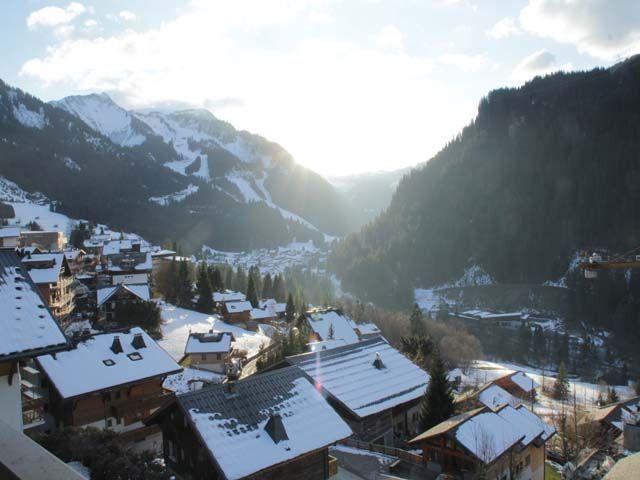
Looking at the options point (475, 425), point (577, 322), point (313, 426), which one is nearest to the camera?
point (313, 426)

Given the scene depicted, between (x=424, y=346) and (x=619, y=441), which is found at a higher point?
(x=424, y=346)

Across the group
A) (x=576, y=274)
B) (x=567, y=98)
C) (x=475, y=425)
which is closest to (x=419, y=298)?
(x=576, y=274)

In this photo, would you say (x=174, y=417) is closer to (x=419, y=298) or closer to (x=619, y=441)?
(x=619, y=441)

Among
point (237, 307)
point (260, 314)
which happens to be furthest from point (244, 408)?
point (260, 314)

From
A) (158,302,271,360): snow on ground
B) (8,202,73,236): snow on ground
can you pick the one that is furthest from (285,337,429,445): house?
(8,202,73,236): snow on ground

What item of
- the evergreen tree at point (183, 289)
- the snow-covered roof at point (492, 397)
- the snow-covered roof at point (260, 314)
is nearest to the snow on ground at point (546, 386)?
the snow-covered roof at point (492, 397)

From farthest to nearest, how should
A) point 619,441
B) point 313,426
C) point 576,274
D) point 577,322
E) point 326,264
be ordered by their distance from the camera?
point 326,264 < point 576,274 < point 577,322 < point 619,441 < point 313,426

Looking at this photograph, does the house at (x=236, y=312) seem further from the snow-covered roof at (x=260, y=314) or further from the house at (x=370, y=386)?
the house at (x=370, y=386)

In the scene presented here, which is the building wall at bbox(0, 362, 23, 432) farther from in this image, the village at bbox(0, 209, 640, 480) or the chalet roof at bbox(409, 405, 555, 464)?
the chalet roof at bbox(409, 405, 555, 464)
